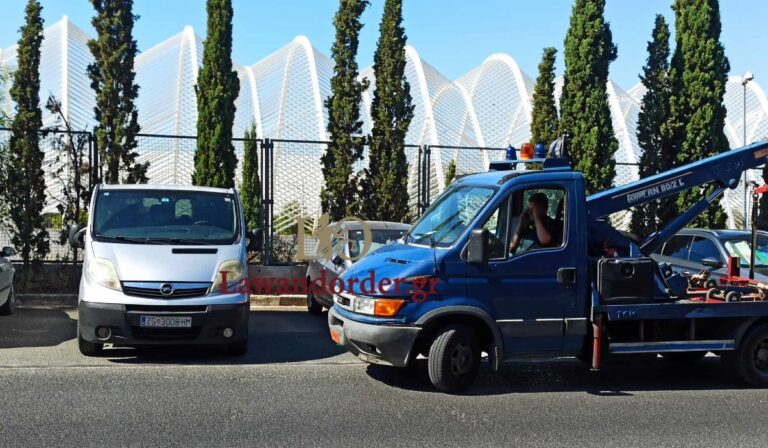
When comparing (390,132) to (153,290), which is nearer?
(153,290)

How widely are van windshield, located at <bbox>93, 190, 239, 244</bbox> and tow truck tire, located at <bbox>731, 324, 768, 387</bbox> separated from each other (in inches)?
233

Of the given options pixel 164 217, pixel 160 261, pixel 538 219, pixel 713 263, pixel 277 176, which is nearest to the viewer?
pixel 538 219

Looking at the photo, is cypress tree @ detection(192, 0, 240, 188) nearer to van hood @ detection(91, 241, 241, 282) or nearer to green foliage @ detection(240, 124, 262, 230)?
green foliage @ detection(240, 124, 262, 230)

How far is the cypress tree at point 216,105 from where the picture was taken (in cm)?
1523

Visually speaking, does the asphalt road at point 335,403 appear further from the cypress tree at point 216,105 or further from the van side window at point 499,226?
the cypress tree at point 216,105

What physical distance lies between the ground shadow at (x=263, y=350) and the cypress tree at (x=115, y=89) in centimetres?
572

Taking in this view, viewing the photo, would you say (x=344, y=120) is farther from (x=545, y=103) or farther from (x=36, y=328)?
(x=36, y=328)

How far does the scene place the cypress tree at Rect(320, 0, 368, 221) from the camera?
1606 cm

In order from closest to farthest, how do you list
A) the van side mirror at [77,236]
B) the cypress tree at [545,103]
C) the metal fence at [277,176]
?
the van side mirror at [77,236] → the metal fence at [277,176] → the cypress tree at [545,103]

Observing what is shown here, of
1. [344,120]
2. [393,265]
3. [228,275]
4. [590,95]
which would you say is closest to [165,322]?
[228,275]

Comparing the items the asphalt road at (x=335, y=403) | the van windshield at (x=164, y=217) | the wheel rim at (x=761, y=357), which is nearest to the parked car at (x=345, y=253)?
the asphalt road at (x=335, y=403)

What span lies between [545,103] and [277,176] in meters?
7.05

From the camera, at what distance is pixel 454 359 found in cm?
701

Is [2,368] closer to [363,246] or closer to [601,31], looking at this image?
[363,246]
